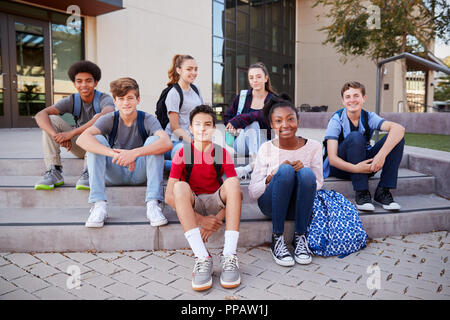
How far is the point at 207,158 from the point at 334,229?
1133mm

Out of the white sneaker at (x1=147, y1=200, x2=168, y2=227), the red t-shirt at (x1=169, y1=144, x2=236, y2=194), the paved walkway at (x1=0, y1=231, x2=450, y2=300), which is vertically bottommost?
the paved walkway at (x1=0, y1=231, x2=450, y2=300)

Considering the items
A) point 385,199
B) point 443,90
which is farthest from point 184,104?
point 443,90

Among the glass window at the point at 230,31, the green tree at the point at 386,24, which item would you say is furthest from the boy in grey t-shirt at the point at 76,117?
the glass window at the point at 230,31

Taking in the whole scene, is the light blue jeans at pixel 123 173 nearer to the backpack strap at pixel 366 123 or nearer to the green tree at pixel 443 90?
the backpack strap at pixel 366 123

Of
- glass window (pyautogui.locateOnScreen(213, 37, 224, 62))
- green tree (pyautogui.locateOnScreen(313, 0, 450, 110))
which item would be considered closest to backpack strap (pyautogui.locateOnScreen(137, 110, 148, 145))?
green tree (pyautogui.locateOnScreen(313, 0, 450, 110))

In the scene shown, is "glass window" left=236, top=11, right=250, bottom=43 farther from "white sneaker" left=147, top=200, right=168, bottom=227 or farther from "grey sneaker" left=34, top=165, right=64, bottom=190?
"white sneaker" left=147, top=200, right=168, bottom=227

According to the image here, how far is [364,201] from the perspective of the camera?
3.05 m

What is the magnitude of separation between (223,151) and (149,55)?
889 centimetres

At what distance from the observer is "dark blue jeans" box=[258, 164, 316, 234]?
2.48 metres

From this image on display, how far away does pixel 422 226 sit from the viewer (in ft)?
10.1

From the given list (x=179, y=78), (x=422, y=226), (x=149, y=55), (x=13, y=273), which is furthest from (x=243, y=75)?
(x=13, y=273)

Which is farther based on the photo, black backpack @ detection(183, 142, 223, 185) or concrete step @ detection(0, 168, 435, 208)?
concrete step @ detection(0, 168, 435, 208)

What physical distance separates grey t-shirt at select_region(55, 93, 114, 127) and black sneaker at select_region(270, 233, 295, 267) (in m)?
2.10

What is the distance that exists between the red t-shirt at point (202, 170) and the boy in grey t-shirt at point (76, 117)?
111 cm
